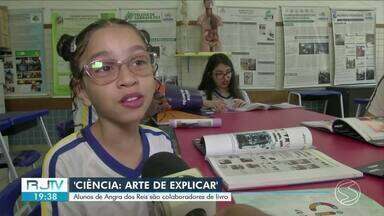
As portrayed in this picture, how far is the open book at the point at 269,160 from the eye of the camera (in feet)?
2.31

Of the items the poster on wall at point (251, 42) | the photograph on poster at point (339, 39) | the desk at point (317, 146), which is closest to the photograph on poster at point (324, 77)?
the photograph on poster at point (339, 39)

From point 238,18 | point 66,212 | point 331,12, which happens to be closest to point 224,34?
point 238,18

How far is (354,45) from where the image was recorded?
4348 mm

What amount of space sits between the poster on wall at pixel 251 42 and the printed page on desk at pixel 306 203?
11.7 feet

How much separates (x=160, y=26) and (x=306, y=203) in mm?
3632

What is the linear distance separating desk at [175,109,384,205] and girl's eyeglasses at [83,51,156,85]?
0.25 m

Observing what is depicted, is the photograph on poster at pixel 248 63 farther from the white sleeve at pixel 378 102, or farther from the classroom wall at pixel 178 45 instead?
the white sleeve at pixel 378 102

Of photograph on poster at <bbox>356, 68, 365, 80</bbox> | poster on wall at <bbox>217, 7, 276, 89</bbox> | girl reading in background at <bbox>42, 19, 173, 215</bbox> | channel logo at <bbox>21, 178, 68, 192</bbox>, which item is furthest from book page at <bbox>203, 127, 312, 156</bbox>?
photograph on poster at <bbox>356, 68, 365, 80</bbox>

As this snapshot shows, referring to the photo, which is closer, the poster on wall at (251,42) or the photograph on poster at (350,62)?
the poster on wall at (251,42)

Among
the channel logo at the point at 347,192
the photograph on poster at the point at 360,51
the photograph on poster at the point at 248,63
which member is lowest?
the channel logo at the point at 347,192

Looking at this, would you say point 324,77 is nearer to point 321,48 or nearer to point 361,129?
point 321,48

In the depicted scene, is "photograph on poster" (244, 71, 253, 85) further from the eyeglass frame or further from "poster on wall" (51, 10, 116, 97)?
"poster on wall" (51, 10, 116, 97)

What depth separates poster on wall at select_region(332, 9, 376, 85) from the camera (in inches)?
169

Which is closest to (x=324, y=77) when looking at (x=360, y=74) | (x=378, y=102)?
(x=360, y=74)
